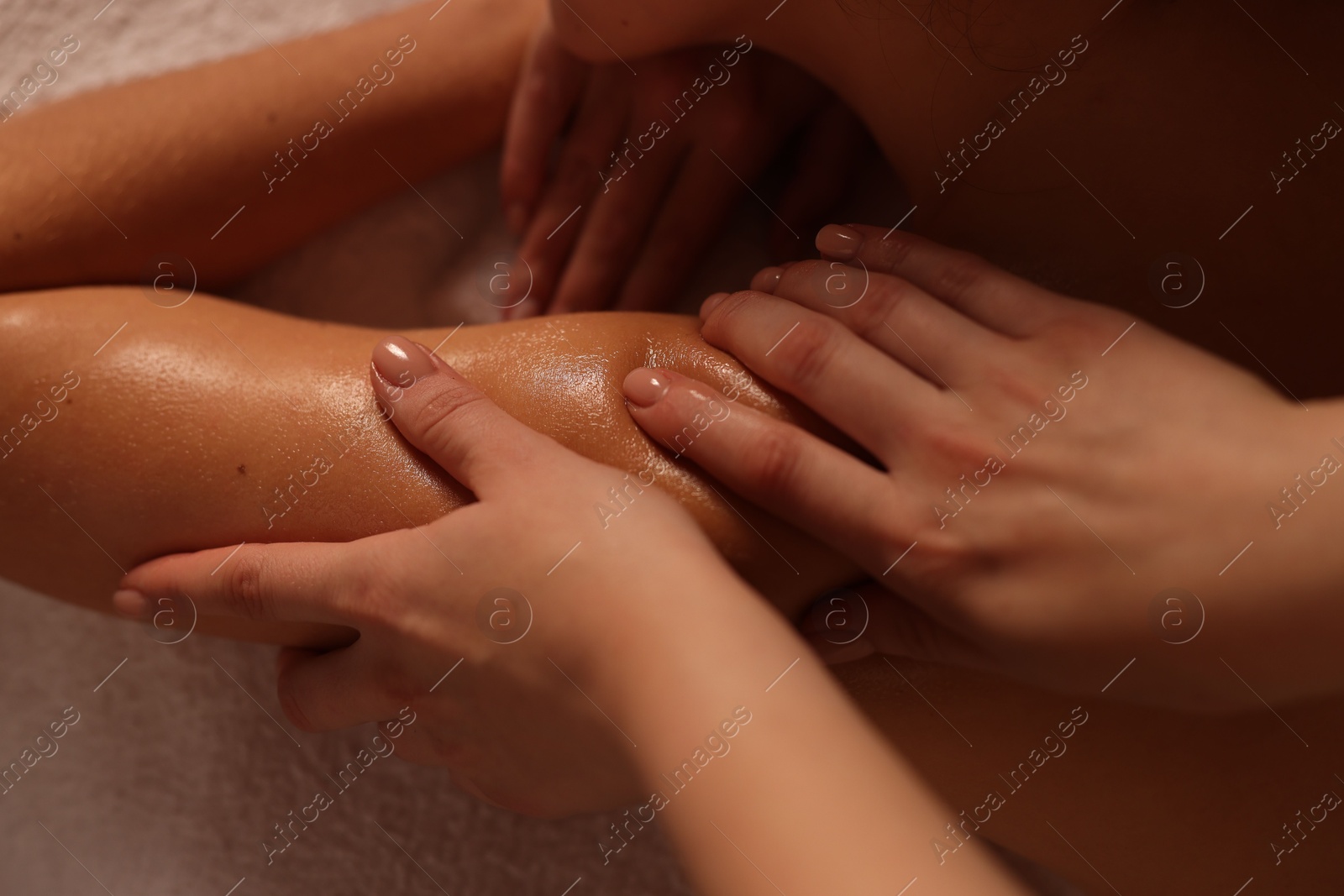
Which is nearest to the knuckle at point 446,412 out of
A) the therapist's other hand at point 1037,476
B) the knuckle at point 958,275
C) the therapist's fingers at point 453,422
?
the therapist's fingers at point 453,422

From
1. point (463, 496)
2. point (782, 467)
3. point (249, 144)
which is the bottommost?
point (782, 467)

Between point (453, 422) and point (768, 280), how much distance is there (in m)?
0.25

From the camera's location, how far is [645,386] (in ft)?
1.98

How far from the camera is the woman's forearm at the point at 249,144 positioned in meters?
0.68

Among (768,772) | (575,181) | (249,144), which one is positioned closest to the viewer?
(768,772)

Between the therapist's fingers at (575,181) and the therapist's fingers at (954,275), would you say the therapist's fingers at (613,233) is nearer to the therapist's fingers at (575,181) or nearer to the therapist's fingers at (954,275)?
the therapist's fingers at (575,181)

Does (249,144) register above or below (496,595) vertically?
above

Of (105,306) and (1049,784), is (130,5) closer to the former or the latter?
(105,306)

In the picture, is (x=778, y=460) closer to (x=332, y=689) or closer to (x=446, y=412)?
(x=446, y=412)

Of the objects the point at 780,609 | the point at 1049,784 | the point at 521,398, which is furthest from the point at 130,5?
the point at 1049,784

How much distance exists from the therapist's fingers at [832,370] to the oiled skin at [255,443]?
23mm

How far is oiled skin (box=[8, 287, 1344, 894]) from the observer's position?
610 mm

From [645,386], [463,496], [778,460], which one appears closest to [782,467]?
[778,460]

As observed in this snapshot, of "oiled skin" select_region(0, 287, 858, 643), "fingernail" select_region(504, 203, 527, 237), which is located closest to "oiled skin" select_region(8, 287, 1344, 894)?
"oiled skin" select_region(0, 287, 858, 643)
